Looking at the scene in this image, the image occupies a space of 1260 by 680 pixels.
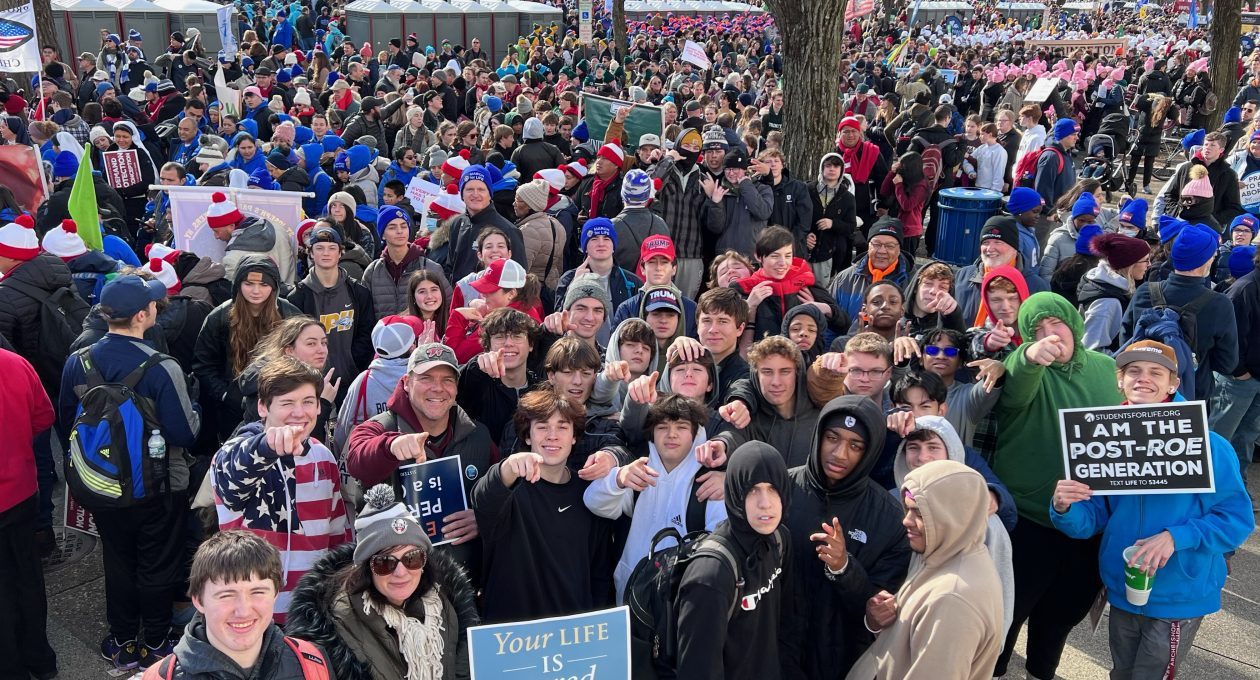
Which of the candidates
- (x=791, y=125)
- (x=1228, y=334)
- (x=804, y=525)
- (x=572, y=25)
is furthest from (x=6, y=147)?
(x=572, y=25)

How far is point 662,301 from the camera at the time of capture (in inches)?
204

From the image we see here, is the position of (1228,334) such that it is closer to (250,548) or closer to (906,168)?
(906,168)

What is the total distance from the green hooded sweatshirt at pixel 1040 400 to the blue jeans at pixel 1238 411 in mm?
2705

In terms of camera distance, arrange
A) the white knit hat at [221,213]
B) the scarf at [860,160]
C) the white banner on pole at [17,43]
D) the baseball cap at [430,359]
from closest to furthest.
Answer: the baseball cap at [430,359], the white knit hat at [221,213], the white banner on pole at [17,43], the scarf at [860,160]

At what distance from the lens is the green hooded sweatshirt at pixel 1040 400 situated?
4344mm

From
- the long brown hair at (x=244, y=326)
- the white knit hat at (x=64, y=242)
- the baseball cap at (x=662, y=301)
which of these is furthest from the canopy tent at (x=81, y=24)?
the baseball cap at (x=662, y=301)

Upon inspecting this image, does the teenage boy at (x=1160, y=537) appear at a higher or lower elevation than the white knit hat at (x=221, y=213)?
lower

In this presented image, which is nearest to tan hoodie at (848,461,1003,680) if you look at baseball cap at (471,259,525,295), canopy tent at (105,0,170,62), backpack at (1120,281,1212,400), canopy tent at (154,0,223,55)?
baseball cap at (471,259,525,295)

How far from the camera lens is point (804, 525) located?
3615mm

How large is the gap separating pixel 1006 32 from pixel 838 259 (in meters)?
34.7

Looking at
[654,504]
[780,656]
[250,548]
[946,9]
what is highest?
[946,9]

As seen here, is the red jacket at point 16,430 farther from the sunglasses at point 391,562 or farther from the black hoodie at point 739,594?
the black hoodie at point 739,594

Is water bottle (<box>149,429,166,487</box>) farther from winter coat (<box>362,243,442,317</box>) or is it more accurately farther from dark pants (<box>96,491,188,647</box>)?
winter coat (<box>362,243,442,317</box>)

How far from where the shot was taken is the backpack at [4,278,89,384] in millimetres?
5469
